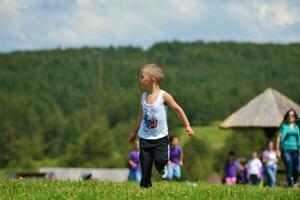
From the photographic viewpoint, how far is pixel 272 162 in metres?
23.3

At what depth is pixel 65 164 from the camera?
13550 cm

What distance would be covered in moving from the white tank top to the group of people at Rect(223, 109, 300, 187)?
6672mm

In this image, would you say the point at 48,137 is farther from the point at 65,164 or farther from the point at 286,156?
the point at 286,156

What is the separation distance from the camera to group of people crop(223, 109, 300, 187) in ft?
57.3

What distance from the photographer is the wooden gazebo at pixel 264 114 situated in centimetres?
3073

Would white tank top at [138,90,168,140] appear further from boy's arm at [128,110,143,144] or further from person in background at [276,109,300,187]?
person in background at [276,109,300,187]

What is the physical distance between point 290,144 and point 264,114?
13.7 m

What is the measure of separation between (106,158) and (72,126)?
2299cm

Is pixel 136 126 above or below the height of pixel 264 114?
above

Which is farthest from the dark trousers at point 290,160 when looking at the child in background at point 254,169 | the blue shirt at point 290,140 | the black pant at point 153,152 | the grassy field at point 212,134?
the grassy field at point 212,134

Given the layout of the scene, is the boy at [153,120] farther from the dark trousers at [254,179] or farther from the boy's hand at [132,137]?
the dark trousers at [254,179]

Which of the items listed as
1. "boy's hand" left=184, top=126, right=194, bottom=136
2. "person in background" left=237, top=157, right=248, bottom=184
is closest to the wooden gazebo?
"person in background" left=237, top=157, right=248, bottom=184

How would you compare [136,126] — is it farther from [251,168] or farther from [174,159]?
[251,168]

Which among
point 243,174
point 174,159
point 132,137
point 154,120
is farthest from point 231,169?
point 154,120
